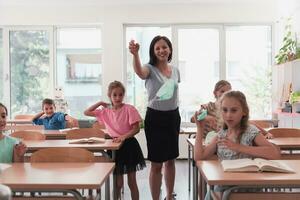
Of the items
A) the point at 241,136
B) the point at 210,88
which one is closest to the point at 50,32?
the point at 210,88

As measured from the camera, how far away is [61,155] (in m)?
2.45

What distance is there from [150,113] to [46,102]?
2.28 m

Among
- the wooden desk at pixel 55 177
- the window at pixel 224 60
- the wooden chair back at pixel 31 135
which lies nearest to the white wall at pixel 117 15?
the window at pixel 224 60

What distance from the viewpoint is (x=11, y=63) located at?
694 cm

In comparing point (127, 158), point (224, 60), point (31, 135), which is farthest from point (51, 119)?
point (224, 60)

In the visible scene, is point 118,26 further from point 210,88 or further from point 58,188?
point 58,188

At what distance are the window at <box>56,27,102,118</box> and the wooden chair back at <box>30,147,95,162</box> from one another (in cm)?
453

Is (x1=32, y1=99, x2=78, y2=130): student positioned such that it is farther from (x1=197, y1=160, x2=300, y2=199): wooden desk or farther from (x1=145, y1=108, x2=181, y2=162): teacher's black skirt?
(x1=197, y1=160, x2=300, y2=199): wooden desk

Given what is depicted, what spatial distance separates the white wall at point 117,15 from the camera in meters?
6.63

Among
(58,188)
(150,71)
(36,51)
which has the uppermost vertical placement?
(36,51)

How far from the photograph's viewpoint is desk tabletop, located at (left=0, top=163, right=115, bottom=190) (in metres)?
1.82

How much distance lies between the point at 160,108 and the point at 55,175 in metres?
1.36

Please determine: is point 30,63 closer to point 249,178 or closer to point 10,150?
point 10,150

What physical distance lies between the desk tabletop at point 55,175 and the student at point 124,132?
4.02ft
